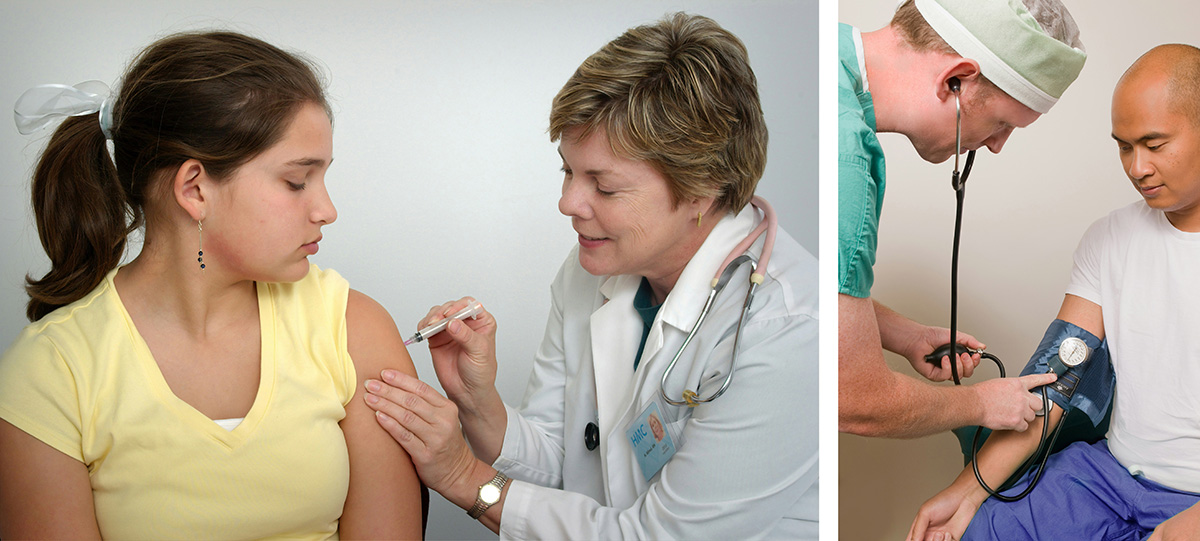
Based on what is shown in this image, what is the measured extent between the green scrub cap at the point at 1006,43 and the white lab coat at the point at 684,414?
451 millimetres

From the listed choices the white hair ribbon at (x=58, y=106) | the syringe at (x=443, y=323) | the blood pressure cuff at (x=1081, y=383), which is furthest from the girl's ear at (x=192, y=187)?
the blood pressure cuff at (x=1081, y=383)

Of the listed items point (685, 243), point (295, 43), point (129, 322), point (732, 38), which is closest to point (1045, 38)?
point (732, 38)

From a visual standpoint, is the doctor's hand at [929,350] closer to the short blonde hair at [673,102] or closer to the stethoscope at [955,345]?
the stethoscope at [955,345]

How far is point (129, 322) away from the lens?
120 centimetres

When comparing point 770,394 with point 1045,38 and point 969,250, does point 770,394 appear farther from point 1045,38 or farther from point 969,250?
point 969,250

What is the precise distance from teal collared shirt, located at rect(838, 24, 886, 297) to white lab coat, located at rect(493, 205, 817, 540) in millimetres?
87

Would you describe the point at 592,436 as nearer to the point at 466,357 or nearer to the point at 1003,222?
the point at 466,357

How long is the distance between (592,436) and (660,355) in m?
0.22

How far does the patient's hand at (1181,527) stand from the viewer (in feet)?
4.54

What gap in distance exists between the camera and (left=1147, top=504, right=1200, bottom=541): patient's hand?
1.38 m

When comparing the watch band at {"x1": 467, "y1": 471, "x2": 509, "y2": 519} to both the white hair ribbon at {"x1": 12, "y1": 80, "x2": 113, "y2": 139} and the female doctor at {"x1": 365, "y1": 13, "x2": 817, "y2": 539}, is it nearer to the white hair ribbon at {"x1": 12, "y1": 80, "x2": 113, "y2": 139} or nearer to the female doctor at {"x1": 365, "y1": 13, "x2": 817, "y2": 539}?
the female doctor at {"x1": 365, "y1": 13, "x2": 817, "y2": 539}

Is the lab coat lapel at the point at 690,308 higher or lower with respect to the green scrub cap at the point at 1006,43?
lower

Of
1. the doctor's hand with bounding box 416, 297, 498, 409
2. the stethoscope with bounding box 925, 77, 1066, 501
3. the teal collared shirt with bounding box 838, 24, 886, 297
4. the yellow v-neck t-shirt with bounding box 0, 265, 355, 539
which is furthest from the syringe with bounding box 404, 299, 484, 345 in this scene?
the stethoscope with bounding box 925, 77, 1066, 501

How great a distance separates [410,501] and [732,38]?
3.20 ft
